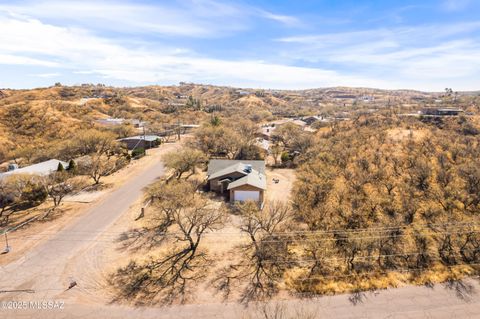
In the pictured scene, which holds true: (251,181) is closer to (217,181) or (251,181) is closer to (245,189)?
(245,189)

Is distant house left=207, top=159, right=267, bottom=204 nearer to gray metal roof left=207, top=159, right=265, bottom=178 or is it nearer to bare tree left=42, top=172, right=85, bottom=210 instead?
gray metal roof left=207, top=159, right=265, bottom=178

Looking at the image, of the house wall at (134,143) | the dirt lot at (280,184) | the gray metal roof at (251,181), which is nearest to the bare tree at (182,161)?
the gray metal roof at (251,181)

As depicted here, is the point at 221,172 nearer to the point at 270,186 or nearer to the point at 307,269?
the point at 270,186

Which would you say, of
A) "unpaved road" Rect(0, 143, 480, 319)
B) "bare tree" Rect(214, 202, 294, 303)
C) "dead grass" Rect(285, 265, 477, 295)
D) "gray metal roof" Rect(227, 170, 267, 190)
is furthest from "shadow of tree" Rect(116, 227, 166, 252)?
"dead grass" Rect(285, 265, 477, 295)

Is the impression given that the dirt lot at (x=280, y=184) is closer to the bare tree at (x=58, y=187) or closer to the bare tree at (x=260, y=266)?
the bare tree at (x=260, y=266)

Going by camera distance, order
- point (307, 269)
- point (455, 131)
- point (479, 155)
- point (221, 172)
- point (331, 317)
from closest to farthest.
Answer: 1. point (331, 317)
2. point (307, 269)
3. point (221, 172)
4. point (479, 155)
5. point (455, 131)

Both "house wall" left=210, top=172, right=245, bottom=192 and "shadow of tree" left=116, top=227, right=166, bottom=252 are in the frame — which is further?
"house wall" left=210, top=172, right=245, bottom=192

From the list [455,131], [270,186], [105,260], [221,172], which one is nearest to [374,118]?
[455,131]

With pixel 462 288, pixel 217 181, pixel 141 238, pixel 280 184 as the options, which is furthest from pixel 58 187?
pixel 462 288
